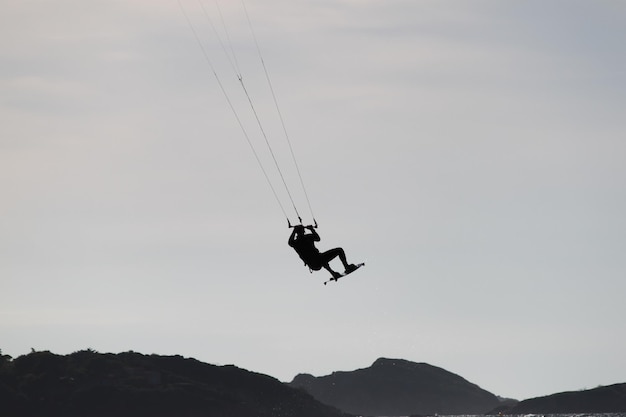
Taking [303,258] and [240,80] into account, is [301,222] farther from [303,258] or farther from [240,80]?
[240,80]

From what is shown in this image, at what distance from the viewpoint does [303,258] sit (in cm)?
4825

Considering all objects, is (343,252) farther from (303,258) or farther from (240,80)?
(240,80)

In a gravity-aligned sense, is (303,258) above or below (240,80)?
below

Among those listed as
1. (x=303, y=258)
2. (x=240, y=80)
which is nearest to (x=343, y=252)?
(x=303, y=258)

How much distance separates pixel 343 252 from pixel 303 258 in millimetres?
1735

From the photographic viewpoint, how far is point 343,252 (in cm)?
4875

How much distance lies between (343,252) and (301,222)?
2278 mm

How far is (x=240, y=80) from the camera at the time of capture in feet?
134

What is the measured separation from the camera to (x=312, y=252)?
48000 mm

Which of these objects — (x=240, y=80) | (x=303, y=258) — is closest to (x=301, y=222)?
(x=303, y=258)

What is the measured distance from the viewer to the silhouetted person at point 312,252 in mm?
47719

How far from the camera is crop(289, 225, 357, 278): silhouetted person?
4772 cm

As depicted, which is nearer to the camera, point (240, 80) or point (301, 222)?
point (240, 80)

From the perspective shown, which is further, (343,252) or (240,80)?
(343,252)
